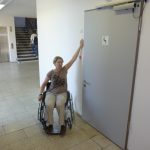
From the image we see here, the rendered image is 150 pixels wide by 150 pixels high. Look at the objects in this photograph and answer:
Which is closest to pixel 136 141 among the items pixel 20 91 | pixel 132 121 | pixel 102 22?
pixel 132 121

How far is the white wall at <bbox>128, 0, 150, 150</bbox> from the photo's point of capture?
1772 millimetres

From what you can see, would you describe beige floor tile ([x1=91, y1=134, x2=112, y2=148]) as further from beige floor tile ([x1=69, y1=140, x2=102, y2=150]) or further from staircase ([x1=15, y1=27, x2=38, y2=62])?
staircase ([x1=15, y1=27, x2=38, y2=62])

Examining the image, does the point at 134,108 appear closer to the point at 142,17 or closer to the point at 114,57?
the point at 114,57

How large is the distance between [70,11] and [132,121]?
2067mm

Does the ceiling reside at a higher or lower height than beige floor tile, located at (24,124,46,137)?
higher

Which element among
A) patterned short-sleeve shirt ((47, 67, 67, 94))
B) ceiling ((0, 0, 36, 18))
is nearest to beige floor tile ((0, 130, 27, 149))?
patterned short-sleeve shirt ((47, 67, 67, 94))

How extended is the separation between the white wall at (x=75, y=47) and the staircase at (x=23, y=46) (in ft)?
19.0

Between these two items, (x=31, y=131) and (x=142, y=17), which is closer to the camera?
(x=142, y=17)

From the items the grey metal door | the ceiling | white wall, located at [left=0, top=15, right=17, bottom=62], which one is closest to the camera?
the grey metal door

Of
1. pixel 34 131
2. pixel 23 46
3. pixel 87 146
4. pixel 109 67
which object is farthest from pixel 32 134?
pixel 23 46

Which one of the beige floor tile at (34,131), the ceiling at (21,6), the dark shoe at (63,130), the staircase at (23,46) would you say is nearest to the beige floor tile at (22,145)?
the beige floor tile at (34,131)

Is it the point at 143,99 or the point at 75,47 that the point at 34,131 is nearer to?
the point at 75,47

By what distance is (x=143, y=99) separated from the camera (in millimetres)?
1918

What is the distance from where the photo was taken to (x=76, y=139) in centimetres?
252
